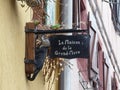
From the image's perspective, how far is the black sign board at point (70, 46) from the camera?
18.6ft

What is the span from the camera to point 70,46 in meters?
5.70

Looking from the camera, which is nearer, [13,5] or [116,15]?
[13,5]

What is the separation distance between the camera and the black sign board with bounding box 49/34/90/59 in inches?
223

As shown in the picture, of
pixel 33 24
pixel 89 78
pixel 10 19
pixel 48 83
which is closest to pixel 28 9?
pixel 33 24

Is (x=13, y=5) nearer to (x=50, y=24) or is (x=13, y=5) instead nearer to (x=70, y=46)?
(x=70, y=46)

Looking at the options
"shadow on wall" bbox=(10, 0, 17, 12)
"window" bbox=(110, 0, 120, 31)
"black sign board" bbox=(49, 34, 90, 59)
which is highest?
→ "window" bbox=(110, 0, 120, 31)

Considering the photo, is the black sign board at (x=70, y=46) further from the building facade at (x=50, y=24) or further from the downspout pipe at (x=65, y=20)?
the downspout pipe at (x=65, y=20)

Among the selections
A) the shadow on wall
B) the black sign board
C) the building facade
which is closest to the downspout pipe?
the building facade

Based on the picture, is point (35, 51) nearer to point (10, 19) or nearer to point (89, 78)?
point (10, 19)

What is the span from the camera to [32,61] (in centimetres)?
565

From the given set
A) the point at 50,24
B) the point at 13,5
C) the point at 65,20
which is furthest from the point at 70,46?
the point at 65,20

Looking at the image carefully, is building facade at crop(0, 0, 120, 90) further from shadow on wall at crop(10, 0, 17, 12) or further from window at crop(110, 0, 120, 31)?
window at crop(110, 0, 120, 31)

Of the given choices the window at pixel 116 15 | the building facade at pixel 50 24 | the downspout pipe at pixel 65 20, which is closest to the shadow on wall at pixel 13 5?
the building facade at pixel 50 24

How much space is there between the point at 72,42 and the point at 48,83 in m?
1.47
